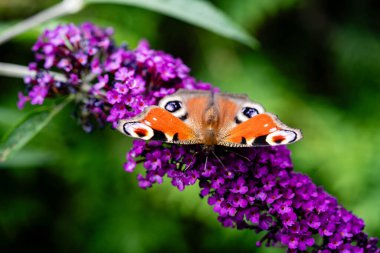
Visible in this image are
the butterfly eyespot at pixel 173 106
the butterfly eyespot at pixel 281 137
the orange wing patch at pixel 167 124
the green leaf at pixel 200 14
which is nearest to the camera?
the butterfly eyespot at pixel 281 137

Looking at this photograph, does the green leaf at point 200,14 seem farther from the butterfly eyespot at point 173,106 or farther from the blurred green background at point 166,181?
the blurred green background at point 166,181

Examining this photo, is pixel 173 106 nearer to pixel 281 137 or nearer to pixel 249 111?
pixel 249 111

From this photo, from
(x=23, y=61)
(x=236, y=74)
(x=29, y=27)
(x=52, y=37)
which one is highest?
(x=236, y=74)

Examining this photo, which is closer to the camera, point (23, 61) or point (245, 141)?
point (245, 141)

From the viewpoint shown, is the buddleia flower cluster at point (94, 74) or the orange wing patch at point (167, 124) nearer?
the orange wing patch at point (167, 124)

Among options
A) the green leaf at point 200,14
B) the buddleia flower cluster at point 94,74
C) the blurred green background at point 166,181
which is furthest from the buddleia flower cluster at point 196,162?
the blurred green background at point 166,181

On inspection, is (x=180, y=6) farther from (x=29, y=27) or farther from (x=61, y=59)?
(x=29, y=27)

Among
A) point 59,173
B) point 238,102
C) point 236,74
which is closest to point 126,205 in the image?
point 59,173
